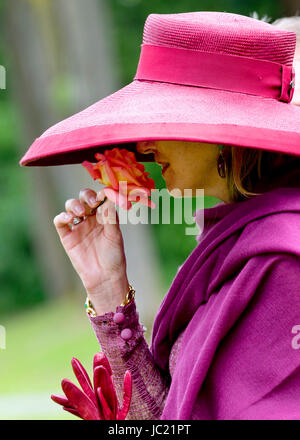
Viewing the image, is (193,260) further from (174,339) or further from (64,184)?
(64,184)

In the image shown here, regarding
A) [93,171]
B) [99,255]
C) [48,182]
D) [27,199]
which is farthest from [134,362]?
[27,199]

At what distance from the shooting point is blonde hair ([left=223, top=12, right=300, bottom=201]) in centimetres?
175

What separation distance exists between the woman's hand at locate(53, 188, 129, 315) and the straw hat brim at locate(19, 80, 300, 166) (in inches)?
9.7

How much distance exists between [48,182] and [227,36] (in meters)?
11.1

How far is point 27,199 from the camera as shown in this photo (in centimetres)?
1520

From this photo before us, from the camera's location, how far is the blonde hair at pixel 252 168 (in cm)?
175

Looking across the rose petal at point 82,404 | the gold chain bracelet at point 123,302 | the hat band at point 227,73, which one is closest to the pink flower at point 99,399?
the rose petal at point 82,404

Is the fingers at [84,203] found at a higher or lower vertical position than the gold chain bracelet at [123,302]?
higher

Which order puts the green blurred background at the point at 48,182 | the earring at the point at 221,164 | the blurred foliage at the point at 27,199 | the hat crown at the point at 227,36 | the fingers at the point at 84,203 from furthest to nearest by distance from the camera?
the blurred foliage at the point at 27,199, the green blurred background at the point at 48,182, the fingers at the point at 84,203, the earring at the point at 221,164, the hat crown at the point at 227,36

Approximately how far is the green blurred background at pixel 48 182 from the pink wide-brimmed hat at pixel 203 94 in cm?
421

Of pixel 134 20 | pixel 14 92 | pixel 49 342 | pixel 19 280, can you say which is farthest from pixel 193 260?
pixel 134 20

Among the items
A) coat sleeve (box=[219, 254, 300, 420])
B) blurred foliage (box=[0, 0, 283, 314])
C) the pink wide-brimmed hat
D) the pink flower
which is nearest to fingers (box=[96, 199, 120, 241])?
the pink wide-brimmed hat

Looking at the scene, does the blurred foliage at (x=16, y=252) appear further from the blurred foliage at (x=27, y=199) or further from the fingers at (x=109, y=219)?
the fingers at (x=109, y=219)

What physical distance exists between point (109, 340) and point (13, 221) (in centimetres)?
1317
